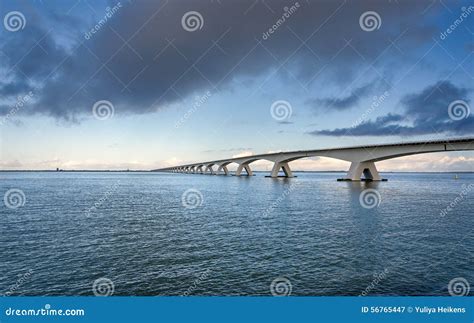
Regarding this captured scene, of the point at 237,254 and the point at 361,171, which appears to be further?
the point at 361,171

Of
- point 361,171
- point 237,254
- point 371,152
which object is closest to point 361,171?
point 361,171

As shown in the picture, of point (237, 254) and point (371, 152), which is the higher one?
point (371, 152)

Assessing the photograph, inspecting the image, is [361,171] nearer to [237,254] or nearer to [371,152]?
[371,152]

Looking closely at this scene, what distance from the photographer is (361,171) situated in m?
75.2

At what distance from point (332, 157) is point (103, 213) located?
6051 cm

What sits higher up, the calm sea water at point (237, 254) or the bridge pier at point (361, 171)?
the bridge pier at point (361, 171)

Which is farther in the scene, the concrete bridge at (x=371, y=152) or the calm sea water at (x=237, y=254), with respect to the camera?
the concrete bridge at (x=371, y=152)

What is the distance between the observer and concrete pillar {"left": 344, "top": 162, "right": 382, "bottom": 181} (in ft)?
245

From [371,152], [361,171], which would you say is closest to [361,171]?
[361,171]

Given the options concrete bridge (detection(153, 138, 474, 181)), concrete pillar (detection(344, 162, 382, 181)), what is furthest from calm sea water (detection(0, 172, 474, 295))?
concrete pillar (detection(344, 162, 382, 181))

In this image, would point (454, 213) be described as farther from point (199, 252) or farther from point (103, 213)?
point (103, 213)

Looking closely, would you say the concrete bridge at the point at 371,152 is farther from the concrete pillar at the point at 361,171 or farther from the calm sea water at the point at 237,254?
the calm sea water at the point at 237,254

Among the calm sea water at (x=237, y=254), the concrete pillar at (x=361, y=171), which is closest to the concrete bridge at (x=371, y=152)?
the concrete pillar at (x=361, y=171)

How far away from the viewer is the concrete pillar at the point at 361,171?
2945 inches
